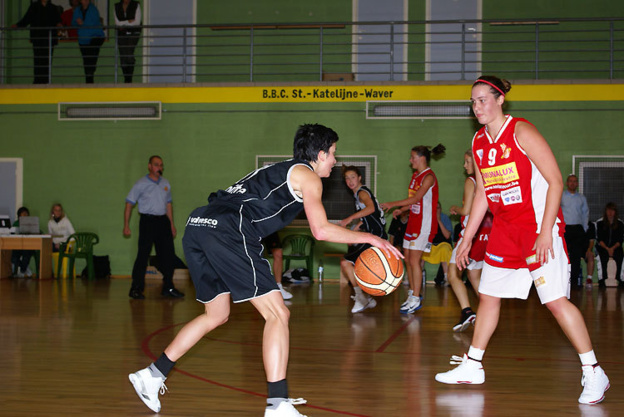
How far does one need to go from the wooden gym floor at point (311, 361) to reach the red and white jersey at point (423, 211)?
3.51ft

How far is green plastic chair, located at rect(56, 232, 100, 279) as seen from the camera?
488 inches

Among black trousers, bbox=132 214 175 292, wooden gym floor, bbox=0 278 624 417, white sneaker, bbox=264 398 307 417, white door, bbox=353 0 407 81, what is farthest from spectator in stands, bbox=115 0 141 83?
white sneaker, bbox=264 398 307 417

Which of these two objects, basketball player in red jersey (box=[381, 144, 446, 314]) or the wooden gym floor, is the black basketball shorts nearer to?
the wooden gym floor

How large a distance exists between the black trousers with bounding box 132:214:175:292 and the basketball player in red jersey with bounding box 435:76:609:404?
574 cm

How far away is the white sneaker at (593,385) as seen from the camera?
156 inches

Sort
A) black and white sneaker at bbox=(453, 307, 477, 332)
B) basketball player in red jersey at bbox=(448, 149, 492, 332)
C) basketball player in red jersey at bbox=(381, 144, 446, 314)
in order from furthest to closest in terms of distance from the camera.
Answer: basketball player in red jersey at bbox=(381, 144, 446, 314) < black and white sneaker at bbox=(453, 307, 477, 332) < basketball player in red jersey at bbox=(448, 149, 492, 332)

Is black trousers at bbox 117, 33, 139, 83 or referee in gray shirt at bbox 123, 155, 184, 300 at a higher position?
black trousers at bbox 117, 33, 139, 83

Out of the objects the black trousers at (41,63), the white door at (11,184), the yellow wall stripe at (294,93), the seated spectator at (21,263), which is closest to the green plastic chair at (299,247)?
the yellow wall stripe at (294,93)

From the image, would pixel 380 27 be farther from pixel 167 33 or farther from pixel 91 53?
pixel 91 53

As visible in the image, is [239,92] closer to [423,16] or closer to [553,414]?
[423,16]

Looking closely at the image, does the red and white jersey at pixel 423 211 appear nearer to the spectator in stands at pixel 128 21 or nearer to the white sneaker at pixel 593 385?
the white sneaker at pixel 593 385

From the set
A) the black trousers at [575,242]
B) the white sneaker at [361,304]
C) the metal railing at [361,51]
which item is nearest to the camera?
the white sneaker at [361,304]

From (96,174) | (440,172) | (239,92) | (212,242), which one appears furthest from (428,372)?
(96,174)

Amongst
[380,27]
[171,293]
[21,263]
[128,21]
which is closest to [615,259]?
[380,27]
